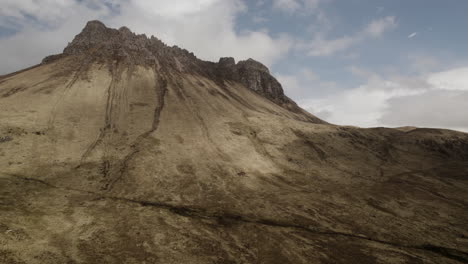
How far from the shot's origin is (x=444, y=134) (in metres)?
64.9

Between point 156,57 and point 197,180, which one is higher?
point 156,57

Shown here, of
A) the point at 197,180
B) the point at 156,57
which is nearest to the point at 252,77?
the point at 156,57

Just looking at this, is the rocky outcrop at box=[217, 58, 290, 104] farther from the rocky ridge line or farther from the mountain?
the mountain

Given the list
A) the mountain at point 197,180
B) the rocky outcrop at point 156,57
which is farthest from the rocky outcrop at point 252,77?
the mountain at point 197,180

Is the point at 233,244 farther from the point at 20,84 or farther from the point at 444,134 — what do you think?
the point at 444,134

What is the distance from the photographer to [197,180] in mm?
32281

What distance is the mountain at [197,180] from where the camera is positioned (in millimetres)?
18281

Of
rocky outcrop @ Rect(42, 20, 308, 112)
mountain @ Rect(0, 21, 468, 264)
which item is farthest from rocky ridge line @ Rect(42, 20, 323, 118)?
mountain @ Rect(0, 21, 468, 264)

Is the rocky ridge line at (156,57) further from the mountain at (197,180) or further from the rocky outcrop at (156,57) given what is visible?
the mountain at (197,180)

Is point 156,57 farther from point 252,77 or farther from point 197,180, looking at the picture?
point 197,180

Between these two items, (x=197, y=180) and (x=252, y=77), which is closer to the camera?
(x=197, y=180)

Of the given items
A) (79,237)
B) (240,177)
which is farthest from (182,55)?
(79,237)

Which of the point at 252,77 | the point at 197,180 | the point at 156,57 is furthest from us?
the point at 252,77

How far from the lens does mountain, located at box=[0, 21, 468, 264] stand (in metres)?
18.3
